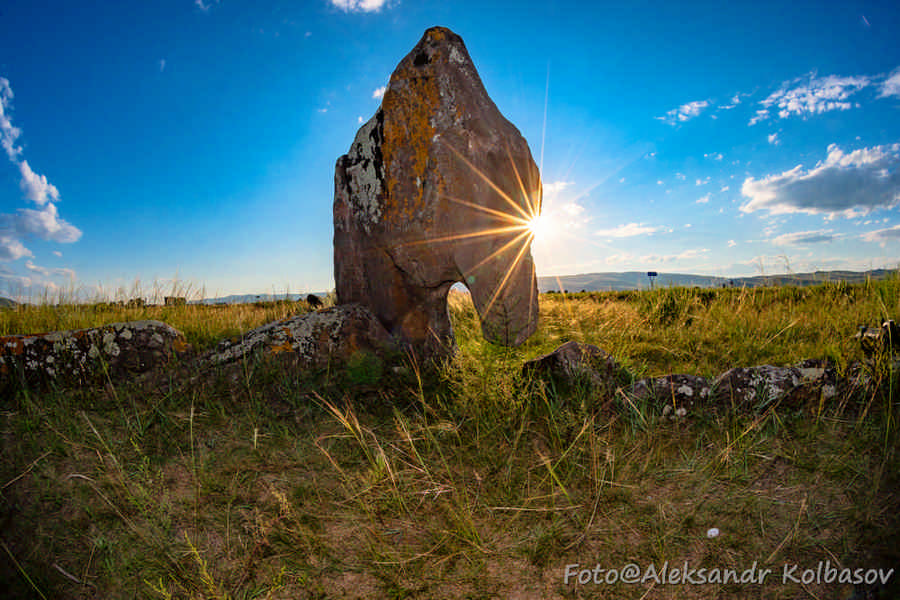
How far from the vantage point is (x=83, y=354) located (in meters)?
4.00

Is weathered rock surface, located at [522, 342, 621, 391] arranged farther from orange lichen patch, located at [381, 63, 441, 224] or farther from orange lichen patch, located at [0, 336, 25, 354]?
orange lichen patch, located at [0, 336, 25, 354]

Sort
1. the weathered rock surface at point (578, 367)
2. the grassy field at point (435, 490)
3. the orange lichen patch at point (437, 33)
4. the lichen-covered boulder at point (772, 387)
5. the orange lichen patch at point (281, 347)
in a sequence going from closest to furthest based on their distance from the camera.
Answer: the grassy field at point (435, 490)
the lichen-covered boulder at point (772, 387)
the weathered rock surface at point (578, 367)
the orange lichen patch at point (281, 347)
the orange lichen patch at point (437, 33)

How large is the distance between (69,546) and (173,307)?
548 cm

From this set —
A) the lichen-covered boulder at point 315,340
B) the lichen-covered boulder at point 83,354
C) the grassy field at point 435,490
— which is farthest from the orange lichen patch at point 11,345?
the lichen-covered boulder at point 315,340

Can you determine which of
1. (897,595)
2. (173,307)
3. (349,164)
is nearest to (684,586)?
(897,595)

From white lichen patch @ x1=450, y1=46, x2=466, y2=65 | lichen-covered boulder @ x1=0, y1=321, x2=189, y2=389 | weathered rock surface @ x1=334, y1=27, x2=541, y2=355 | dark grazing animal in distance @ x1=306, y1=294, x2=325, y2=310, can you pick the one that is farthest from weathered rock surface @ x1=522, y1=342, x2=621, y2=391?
dark grazing animal in distance @ x1=306, y1=294, x2=325, y2=310

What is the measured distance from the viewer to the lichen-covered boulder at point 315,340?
4.01 metres

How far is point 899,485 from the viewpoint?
2.24m

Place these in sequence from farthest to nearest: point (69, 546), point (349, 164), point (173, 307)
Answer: point (173, 307) < point (349, 164) < point (69, 546)

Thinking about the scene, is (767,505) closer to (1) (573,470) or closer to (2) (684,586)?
(2) (684,586)

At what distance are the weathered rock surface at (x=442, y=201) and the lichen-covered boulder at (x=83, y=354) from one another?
2099mm

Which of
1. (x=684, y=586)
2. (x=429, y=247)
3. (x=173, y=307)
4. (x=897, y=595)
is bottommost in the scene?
(x=684, y=586)

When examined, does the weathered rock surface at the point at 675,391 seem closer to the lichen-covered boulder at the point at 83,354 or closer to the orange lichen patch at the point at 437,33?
the orange lichen patch at the point at 437,33

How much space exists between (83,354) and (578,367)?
165 inches
